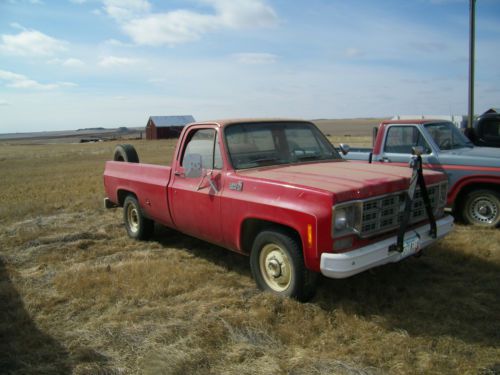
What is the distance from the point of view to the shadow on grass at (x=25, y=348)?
3221mm

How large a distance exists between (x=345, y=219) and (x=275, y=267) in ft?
3.04

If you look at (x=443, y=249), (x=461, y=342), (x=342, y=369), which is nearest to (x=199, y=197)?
(x=342, y=369)

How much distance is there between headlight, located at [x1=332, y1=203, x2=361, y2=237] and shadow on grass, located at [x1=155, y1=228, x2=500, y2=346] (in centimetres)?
85

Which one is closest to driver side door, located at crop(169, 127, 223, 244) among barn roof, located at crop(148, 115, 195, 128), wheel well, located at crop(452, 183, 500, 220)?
wheel well, located at crop(452, 183, 500, 220)

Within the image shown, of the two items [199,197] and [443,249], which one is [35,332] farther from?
[443,249]

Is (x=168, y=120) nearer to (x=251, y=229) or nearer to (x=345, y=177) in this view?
(x=251, y=229)

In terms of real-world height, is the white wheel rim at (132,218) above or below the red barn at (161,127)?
below

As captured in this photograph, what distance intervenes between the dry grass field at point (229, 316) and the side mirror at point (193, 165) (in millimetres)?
1201

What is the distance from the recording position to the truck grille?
Result: 12.3 ft

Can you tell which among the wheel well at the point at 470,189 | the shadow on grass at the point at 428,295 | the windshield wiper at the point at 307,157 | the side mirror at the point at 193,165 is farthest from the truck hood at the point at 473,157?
the side mirror at the point at 193,165

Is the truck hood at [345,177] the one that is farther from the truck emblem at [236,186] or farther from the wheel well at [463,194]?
the wheel well at [463,194]

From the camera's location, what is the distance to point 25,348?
3508mm

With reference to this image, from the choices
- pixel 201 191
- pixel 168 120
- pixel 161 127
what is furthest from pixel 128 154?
pixel 168 120

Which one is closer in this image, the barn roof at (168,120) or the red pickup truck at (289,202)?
the red pickup truck at (289,202)
